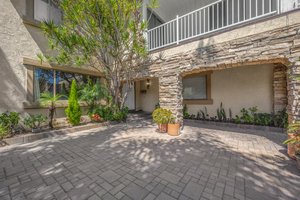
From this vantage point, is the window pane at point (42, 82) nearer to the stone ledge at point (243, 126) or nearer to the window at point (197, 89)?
the window at point (197, 89)

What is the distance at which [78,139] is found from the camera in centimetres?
516

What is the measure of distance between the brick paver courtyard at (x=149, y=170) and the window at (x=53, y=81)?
2.80 metres

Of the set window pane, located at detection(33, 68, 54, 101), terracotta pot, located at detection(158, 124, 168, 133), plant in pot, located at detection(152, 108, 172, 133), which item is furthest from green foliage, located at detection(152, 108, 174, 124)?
window pane, located at detection(33, 68, 54, 101)

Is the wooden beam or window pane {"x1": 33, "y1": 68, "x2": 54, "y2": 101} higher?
the wooden beam

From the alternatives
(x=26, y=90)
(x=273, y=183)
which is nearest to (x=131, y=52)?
(x=26, y=90)

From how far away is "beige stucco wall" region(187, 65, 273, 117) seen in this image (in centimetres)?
637

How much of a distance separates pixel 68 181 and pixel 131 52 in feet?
17.1

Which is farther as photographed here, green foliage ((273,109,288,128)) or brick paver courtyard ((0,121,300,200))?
green foliage ((273,109,288,128))

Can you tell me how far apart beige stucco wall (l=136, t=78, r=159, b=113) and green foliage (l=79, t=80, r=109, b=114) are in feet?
12.3

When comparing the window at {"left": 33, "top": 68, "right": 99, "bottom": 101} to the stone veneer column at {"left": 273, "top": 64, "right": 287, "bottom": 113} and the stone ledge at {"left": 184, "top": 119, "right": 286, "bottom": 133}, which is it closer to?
the stone ledge at {"left": 184, "top": 119, "right": 286, "bottom": 133}

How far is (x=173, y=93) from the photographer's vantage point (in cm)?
593

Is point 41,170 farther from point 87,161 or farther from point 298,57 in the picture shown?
point 298,57

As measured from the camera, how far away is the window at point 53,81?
6.33 m

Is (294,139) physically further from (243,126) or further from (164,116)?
(164,116)
